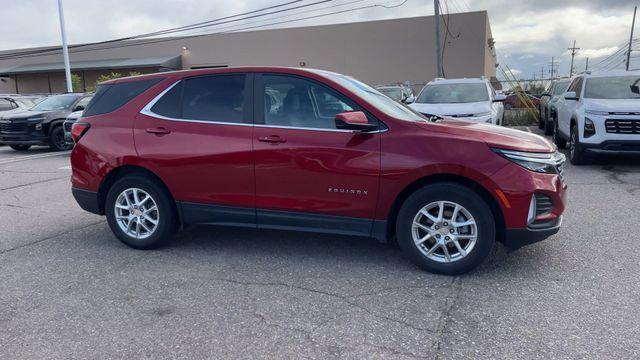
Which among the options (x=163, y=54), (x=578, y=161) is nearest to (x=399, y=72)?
(x=163, y=54)

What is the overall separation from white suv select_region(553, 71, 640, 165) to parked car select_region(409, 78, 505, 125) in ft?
5.03

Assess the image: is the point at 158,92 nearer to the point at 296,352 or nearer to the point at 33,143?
the point at 296,352

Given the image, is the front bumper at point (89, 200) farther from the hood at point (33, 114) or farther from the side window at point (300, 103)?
the hood at point (33, 114)

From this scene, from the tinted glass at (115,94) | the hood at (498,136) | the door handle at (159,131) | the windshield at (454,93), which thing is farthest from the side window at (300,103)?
the windshield at (454,93)

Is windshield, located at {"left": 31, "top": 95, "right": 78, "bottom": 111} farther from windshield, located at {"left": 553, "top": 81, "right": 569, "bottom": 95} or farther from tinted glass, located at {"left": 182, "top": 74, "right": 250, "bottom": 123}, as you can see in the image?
windshield, located at {"left": 553, "top": 81, "right": 569, "bottom": 95}

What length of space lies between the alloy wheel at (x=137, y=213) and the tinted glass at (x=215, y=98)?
93cm

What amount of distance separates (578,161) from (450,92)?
3.25m

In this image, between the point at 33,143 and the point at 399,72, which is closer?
the point at 33,143

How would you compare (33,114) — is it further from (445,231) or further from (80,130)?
(445,231)

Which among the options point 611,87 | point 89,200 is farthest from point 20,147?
point 611,87

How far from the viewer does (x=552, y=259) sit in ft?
15.3

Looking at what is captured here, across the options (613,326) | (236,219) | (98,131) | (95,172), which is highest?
(98,131)

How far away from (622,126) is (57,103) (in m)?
14.6

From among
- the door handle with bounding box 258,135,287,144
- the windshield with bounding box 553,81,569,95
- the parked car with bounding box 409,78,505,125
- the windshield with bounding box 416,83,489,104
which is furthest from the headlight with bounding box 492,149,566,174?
the windshield with bounding box 553,81,569,95
